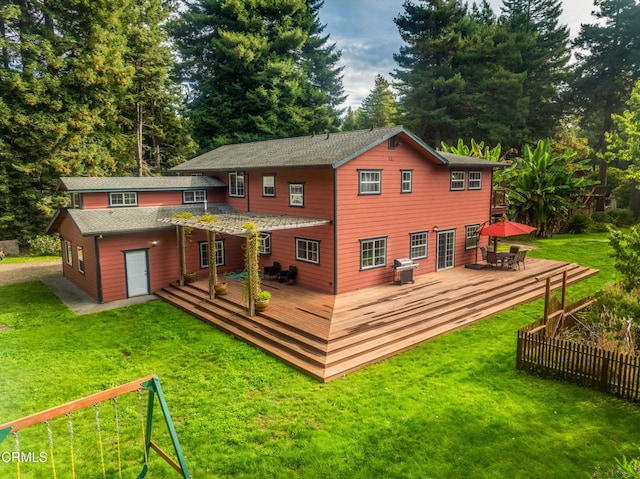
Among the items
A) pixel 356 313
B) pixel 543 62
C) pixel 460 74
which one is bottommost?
pixel 356 313

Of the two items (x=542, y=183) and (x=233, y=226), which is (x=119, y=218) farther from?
(x=542, y=183)

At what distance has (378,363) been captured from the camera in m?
10.3

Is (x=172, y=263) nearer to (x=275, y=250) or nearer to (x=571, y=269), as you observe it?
(x=275, y=250)

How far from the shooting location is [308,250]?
15.7 m

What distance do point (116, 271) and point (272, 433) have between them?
1123 centimetres

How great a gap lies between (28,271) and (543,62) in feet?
147

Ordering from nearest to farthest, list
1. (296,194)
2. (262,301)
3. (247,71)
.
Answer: (262,301) → (296,194) → (247,71)

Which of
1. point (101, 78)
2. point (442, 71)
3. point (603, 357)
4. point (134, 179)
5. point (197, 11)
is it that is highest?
point (197, 11)

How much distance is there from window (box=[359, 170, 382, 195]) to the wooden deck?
3.73m

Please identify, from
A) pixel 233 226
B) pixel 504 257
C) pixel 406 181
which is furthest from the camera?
pixel 504 257

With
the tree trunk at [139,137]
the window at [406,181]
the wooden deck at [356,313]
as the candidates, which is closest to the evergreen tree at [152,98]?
the tree trunk at [139,137]

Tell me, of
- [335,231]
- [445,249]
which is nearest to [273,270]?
[335,231]

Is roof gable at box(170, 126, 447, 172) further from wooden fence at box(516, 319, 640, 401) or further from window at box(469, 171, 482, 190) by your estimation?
wooden fence at box(516, 319, 640, 401)

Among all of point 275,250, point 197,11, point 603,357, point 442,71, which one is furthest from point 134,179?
point 442,71
